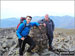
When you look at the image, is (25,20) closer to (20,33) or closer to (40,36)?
(20,33)

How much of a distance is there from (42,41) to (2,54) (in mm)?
5641

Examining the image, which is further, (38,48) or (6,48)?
(6,48)

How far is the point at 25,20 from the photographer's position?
10.7m

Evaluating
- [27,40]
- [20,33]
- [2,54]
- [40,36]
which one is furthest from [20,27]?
[2,54]

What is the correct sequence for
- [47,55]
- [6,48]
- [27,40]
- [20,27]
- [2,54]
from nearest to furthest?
[20,27], [27,40], [47,55], [2,54], [6,48]

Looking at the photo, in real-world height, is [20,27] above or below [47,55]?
above

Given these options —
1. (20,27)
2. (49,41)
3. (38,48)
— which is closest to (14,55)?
(38,48)

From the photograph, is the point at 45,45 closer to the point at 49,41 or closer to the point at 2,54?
the point at 49,41

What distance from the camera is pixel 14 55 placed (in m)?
13.7

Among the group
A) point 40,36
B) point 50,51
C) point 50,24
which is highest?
point 50,24

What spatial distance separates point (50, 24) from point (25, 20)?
319cm

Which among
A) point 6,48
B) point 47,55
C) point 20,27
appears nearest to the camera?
point 20,27

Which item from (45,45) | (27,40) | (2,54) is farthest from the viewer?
(2,54)

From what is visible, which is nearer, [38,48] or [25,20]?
[25,20]
